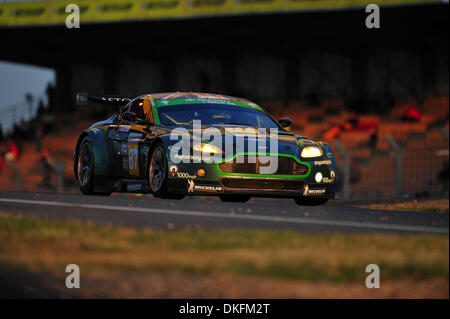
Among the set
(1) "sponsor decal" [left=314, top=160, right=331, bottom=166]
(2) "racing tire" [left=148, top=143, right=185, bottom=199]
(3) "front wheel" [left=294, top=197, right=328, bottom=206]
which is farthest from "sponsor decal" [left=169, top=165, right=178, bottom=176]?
(3) "front wheel" [left=294, top=197, right=328, bottom=206]

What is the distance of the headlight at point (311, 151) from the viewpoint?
33.6 feet

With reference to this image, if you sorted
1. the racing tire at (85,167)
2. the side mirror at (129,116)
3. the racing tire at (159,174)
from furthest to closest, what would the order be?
the racing tire at (85,167)
the side mirror at (129,116)
the racing tire at (159,174)

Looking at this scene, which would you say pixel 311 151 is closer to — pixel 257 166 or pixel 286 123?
pixel 257 166

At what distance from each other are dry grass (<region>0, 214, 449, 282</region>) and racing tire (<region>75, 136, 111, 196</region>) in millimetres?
4890

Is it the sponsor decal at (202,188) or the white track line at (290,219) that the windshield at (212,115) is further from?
the white track line at (290,219)

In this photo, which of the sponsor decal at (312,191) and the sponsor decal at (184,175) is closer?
the sponsor decal at (184,175)

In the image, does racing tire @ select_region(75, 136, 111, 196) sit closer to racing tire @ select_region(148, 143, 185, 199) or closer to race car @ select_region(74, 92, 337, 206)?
race car @ select_region(74, 92, 337, 206)

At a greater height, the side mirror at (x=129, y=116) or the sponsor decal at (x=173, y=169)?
the side mirror at (x=129, y=116)

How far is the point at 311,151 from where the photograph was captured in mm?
10336

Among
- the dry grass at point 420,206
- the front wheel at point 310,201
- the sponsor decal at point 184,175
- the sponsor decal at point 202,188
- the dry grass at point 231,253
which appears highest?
the sponsor decal at point 184,175

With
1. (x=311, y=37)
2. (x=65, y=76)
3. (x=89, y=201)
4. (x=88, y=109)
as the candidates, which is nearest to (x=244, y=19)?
(x=311, y=37)

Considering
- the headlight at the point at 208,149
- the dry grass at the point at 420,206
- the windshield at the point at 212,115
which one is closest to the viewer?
the headlight at the point at 208,149

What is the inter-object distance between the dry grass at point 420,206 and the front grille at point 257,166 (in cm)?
273

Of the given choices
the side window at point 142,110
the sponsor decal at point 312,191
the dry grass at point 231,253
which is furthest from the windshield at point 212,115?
the dry grass at point 231,253
